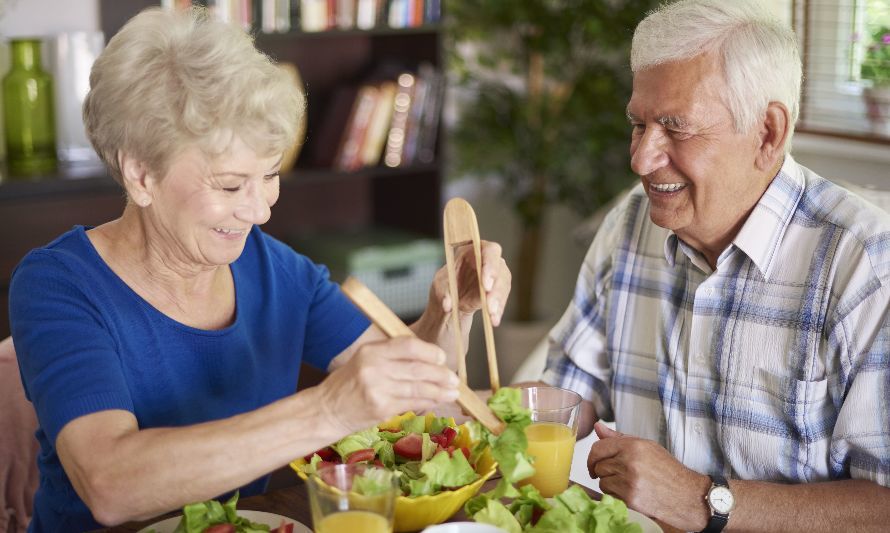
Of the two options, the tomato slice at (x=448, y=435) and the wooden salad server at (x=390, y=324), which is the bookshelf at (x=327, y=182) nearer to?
the tomato slice at (x=448, y=435)

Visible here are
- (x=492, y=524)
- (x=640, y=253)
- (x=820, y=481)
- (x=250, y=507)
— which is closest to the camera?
(x=492, y=524)

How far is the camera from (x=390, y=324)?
1293 millimetres

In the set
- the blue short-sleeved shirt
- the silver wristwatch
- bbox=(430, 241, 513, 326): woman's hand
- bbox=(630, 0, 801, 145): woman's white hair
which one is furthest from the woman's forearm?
bbox=(630, 0, 801, 145): woman's white hair

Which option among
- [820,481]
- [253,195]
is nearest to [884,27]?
[820,481]

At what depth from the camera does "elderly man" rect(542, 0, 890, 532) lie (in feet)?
5.07

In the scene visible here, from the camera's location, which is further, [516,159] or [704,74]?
[516,159]

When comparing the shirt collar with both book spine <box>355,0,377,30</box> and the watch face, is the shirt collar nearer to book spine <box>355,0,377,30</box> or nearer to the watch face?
the watch face

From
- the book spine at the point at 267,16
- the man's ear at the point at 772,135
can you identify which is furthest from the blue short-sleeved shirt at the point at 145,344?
the book spine at the point at 267,16

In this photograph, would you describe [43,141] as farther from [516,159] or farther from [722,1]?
[722,1]

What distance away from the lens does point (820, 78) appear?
3.22 m

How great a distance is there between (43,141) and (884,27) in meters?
2.45

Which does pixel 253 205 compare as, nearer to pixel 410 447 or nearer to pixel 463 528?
pixel 410 447

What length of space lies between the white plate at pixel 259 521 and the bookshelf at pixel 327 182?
2.05m

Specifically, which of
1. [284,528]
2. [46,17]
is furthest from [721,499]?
[46,17]
